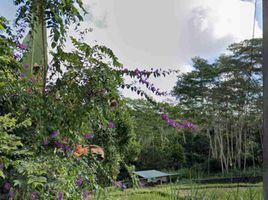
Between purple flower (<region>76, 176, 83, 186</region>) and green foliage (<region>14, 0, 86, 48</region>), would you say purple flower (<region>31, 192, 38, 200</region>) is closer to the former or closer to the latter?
purple flower (<region>76, 176, 83, 186</region>)

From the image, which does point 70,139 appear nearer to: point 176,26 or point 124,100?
point 124,100

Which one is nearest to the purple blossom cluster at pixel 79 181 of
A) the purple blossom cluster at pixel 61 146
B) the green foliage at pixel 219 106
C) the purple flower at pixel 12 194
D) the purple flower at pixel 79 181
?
the purple flower at pixel 79 181

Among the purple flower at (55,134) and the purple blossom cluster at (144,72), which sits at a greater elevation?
the purple blossom cluster at (144,72)

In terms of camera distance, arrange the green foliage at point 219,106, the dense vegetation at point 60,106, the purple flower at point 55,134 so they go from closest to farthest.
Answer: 1. the dense vegetation at point 60,106
2. the purple flower at point 55,134
3. the green foliage at point 219,106

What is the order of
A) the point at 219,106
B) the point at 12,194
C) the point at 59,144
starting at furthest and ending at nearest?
the point at 219,106, the point at 59,144, the point at 12,194

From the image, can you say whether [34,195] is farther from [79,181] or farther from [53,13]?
[53,13]

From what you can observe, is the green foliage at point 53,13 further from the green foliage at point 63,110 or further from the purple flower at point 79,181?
the purple flower at point 79,181

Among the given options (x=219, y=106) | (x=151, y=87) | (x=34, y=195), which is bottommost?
(x=34, y=195)

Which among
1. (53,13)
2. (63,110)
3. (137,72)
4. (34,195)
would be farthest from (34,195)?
(53,13)

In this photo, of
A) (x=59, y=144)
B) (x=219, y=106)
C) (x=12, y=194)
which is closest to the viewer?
(x=12, y=194)

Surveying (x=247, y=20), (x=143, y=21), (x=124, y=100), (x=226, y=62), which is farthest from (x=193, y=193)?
(x=226, y=62)

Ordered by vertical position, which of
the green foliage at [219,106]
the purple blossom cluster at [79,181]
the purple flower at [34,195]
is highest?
the green foliage at [219,106]

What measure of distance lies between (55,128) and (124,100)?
0.34 meters

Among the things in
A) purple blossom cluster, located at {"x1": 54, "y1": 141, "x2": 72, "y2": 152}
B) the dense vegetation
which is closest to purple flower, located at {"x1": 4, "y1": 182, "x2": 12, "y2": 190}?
the dense vegetation
